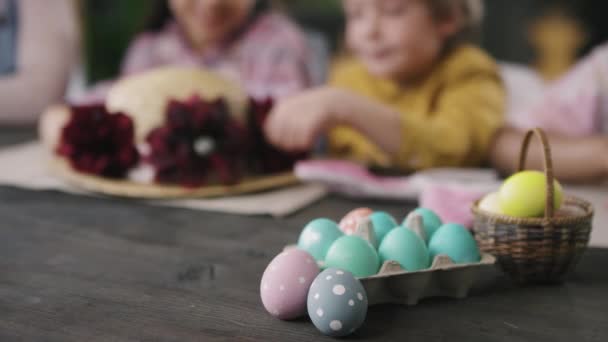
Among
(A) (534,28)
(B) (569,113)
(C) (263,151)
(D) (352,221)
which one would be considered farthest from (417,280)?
(A) (534,28)

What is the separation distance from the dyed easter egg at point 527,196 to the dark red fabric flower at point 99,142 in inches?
25.7

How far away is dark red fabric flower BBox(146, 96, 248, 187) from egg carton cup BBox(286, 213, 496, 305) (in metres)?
0.46

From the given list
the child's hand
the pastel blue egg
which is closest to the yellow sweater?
the child's hand

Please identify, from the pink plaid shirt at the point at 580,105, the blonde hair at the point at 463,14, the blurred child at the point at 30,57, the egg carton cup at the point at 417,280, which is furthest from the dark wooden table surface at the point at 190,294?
the blurred child at the point at 30,57

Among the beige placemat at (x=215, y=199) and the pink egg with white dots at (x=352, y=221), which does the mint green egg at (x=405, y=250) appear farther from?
the beige placemat at (x=215, y=199)

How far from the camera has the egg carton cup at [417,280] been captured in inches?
23.0

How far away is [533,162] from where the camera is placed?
1122mm

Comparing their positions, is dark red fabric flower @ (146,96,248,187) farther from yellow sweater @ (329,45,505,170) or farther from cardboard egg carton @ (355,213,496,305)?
cardboard egg carton @ (355,213,496,305)

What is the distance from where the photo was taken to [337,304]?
52 cm

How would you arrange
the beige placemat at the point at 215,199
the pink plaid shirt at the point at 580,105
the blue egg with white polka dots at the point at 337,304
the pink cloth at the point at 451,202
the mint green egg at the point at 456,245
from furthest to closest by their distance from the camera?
the pink plaid shirt at the point at 580,105 < the beige placemat at the point at 215,199 < the pink cloth at the point at 451,202 < the mint green egg at the point at 456,245 < the blue egg with white polka dots at the point at 337,304

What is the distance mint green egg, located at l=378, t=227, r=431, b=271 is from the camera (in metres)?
0.60

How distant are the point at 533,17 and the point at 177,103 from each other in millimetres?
1193

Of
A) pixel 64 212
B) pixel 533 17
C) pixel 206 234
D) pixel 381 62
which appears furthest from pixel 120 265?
pixel 533 17

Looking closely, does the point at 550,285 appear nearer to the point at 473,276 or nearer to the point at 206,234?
the point at 473,276
